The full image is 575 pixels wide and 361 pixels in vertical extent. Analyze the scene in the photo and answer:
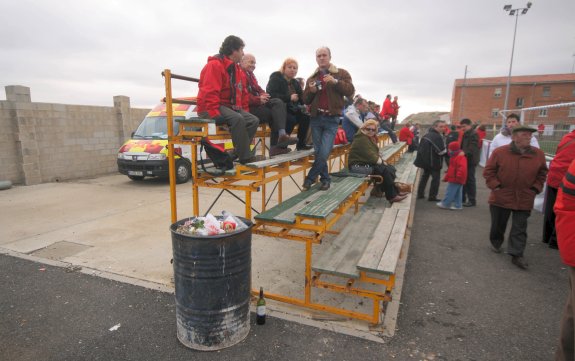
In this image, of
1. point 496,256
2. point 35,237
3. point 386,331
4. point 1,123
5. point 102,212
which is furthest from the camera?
point 1,123

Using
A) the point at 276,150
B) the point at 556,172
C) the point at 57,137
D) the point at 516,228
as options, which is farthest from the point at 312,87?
the point at 57,137

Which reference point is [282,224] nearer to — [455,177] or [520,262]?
[520,262]

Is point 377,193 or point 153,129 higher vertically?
point 153,129

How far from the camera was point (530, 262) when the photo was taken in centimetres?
491

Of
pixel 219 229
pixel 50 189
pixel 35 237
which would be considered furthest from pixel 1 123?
pixel 219 229

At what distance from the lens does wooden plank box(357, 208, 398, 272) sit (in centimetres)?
312

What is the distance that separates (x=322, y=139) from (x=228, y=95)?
4.68ft

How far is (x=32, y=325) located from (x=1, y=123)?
8.89m

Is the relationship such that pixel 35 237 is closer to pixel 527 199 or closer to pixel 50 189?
pixel 50 189

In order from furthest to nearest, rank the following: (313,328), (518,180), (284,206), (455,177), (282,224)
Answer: (455,177)
(518,180)
(284,206)
(282,224)
(313,328)

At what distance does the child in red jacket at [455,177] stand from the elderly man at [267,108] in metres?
4.16

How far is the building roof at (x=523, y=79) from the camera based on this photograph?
40.9 meters

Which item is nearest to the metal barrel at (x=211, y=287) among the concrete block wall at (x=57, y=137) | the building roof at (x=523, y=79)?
the concrete block wall at (x=57, y=137)

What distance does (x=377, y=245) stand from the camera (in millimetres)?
3598
